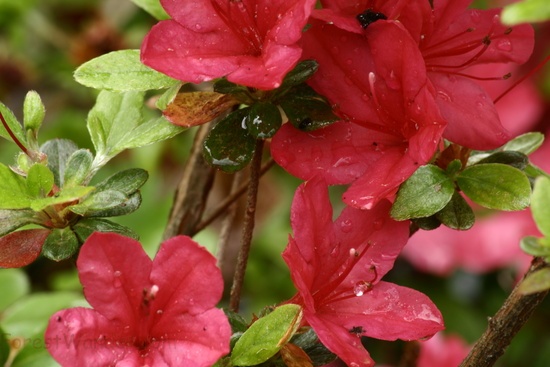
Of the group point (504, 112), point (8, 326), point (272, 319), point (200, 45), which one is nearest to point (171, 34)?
point (200, 45)

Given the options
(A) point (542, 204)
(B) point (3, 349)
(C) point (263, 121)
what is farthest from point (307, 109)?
(B) point (3, 349)

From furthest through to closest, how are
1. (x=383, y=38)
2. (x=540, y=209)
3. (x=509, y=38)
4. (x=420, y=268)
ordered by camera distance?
(x=420, y=268), (x=509, y=38), (x=383, y=38), (x=540, y=209)

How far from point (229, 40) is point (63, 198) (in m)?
0.22

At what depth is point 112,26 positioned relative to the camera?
7.38 feet

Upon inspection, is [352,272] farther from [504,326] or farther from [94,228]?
[94,228]

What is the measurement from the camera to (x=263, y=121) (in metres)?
0.88

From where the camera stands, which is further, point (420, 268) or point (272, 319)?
point (420, 268)

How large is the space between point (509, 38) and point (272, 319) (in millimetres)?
419

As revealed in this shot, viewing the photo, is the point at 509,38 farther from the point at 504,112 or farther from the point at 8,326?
the point at 504,112

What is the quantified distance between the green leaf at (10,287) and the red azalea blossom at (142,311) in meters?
0.76

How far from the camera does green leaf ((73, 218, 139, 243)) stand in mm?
874

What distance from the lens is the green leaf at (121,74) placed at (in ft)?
2.89

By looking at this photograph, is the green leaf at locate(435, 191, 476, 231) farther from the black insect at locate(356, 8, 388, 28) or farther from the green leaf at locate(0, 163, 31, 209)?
the green leaf at locate(0, 163, 31, 209)

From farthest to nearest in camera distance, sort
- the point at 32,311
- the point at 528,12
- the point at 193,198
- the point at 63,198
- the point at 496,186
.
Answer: the point at 32,311 < the point at 193,198 < the point at 496,186 < the point at 63,198 < the point at 528,12
